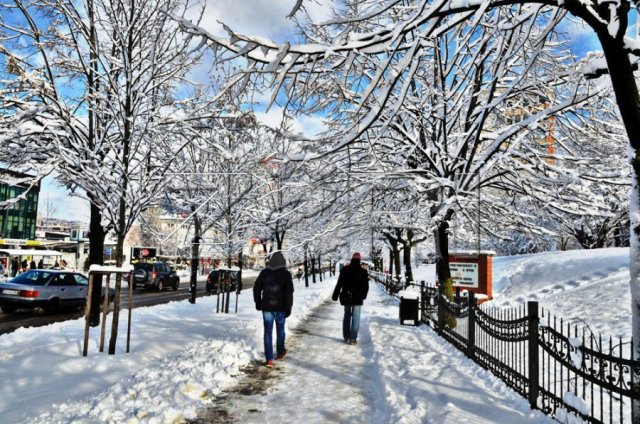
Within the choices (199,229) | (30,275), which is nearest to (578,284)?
(199,229)

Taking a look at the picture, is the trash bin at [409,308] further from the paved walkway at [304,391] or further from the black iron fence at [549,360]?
the paved walkway at [304,391]

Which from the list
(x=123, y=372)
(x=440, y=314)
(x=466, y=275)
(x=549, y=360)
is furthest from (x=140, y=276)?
(x=549, y=360)

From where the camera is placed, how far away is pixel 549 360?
16.8 ft

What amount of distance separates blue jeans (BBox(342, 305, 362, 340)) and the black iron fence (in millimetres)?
1955

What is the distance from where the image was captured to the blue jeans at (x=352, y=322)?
31.2ft

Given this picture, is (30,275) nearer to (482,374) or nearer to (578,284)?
(482,374)

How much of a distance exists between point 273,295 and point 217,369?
4.75 ft

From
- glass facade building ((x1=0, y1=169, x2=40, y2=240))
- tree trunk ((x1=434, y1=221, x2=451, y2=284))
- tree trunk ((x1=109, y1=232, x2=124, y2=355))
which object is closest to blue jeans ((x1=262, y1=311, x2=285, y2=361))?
tree trunk ((x1=109, y1=232, x2=124, y2=355))

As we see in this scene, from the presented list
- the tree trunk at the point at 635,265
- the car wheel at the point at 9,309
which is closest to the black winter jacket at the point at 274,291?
A: the tree trunk at the point at 635,265

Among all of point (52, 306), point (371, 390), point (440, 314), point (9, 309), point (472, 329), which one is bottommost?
point (9, 309)

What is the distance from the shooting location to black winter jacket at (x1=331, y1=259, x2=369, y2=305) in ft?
31.2

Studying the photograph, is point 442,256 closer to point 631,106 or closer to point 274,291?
point 274,291

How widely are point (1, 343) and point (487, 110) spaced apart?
9550 mm

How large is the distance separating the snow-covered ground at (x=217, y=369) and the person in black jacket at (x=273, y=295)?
660mm
